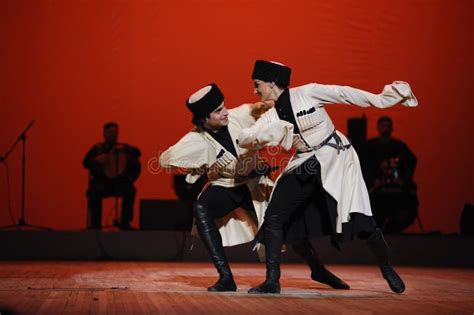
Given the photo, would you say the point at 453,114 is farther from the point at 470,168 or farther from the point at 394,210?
the point at 394,210

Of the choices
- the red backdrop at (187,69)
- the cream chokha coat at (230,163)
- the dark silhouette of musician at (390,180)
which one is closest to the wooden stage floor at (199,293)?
the cream chokha coat at (230,163)

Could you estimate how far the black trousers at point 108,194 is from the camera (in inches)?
328

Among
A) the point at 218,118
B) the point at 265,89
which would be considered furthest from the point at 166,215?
the point at 265,89

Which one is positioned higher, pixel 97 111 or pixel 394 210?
pixel 97 111

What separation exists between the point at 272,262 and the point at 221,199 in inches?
21.1

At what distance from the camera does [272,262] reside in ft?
14.3

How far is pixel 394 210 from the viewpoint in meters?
7.92

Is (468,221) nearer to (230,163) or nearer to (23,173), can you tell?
(230,163)

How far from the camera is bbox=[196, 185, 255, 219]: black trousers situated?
467cm

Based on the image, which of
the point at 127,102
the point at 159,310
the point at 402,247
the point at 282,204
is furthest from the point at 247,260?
the point at 159,310

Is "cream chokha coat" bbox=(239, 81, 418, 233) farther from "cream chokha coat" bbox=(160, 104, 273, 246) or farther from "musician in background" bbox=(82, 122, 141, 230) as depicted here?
"musician in background" bbox=(82, 122, 141, 230)

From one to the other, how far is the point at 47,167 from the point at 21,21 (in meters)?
1.56

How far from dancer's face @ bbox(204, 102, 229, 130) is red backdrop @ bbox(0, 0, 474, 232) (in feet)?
13.7

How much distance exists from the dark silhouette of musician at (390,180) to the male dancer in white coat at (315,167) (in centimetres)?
337
